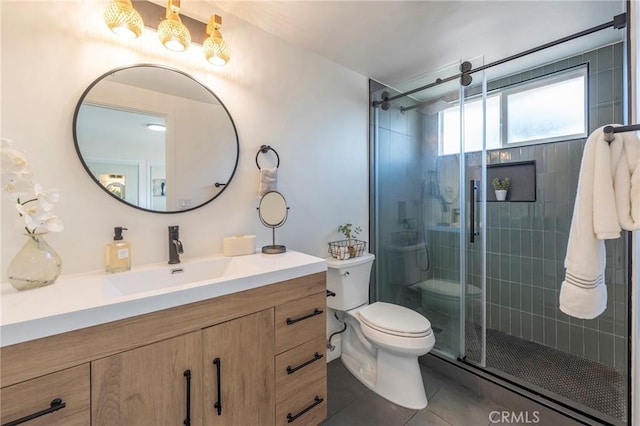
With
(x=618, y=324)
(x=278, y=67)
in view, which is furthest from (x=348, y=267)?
(x=618, y=324)

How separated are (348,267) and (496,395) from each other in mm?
1173

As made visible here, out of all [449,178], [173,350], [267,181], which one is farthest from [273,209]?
[449,178]

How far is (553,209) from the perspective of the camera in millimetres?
2123

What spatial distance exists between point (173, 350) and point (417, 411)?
143 centimetres

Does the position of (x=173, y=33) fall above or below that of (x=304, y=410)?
above

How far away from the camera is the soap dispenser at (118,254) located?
1.12 metres

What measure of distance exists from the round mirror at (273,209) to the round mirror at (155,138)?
241mm

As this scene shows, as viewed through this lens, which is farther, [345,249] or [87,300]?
[345,249]

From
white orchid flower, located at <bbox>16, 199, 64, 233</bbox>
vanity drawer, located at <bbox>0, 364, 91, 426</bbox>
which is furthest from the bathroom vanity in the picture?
white orchid flower, located at <bbox>16, 199, 64, 233</bbox>

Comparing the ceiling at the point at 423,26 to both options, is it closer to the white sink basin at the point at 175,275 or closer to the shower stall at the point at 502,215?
the shower stall at the point at 502,215

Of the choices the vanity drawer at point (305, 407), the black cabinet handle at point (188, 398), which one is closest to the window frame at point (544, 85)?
the vanity drawer at point (305, 407)

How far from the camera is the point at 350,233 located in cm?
216

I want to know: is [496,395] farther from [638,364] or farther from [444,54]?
[444,54]

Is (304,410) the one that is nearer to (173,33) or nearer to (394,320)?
(394,320)
